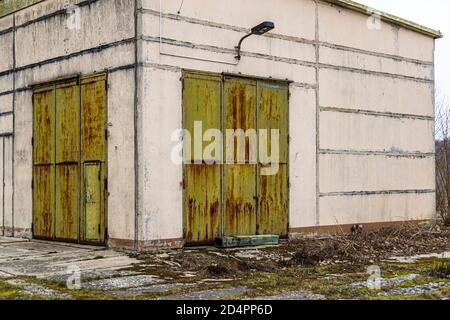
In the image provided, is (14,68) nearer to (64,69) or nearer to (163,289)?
(64,69)

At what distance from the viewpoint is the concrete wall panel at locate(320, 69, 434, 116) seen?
14.4 meters

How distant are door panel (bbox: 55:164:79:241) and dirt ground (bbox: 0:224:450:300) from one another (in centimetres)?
36

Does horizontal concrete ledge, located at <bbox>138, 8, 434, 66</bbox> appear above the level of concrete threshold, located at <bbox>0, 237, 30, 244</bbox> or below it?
Result: above

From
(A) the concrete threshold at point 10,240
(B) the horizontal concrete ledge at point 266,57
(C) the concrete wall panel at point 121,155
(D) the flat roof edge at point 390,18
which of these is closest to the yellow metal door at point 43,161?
(A) the concrete threshold at point 10,240

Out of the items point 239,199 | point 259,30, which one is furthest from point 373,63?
point 239,199

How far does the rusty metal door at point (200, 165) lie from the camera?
37.9 ft

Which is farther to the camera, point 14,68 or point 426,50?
point 426,50

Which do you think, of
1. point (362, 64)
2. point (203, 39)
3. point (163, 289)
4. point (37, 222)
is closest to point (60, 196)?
point (37, 222)

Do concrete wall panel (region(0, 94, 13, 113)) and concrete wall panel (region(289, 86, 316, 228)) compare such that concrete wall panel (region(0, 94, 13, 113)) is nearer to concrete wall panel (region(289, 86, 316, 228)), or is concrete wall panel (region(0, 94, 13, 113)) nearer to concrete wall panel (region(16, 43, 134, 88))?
concrete wall panel (region(16, 43, 134, 88))

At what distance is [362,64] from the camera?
1518cm

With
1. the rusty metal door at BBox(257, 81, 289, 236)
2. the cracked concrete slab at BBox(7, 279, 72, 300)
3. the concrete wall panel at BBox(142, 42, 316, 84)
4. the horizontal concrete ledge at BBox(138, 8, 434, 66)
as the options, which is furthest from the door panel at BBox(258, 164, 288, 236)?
the cracked concrete slab at BBox(7, 279, 72, 300)

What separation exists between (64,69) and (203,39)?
2.98 m

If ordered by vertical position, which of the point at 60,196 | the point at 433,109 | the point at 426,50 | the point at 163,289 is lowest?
the point at 163,289

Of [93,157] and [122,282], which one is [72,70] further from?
[122,282]
